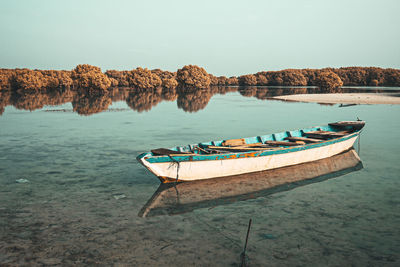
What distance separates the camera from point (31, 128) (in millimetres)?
30062

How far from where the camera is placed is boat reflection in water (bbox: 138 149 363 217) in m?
12.2

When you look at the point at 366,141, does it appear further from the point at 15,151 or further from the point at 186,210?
the point at 15,151

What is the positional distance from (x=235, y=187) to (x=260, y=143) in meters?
5.16

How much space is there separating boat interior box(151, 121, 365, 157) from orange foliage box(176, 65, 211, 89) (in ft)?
433

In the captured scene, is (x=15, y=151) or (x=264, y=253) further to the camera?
(x=15, y=151)

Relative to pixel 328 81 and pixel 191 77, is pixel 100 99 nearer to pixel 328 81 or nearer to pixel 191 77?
pixel 191 77

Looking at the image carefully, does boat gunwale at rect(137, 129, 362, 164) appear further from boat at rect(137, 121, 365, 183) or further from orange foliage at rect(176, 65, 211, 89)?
orange foliage at rect(176, 65, 211, 89)

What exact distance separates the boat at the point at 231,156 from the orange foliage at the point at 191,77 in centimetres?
13519

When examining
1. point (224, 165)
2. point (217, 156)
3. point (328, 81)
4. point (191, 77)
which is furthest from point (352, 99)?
point (191, 77)

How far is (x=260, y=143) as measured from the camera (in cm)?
1859

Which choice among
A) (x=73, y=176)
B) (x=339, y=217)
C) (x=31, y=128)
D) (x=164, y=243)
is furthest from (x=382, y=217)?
(x=31, y=128)

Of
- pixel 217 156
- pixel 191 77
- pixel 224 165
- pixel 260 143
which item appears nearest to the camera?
pixel 217 156

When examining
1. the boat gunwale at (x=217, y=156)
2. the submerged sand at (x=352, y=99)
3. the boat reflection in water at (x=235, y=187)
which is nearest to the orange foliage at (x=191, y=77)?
the submerged sand at (x=352, y=99)

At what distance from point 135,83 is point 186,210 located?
140 m
